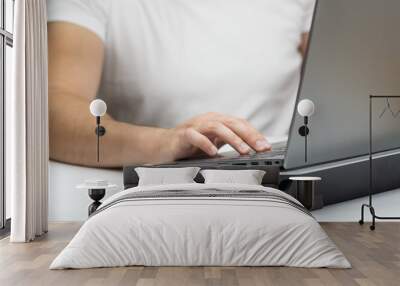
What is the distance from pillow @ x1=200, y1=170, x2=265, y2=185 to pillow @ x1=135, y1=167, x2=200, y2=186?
204mm

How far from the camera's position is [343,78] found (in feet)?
24.1

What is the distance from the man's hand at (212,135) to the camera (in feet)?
24.0

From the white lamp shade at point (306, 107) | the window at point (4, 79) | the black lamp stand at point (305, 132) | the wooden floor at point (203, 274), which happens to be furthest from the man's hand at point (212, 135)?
the wooden floor at point (203, 274)

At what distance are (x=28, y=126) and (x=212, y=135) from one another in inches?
89.8

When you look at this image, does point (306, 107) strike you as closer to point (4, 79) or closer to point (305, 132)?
point (305, 132)

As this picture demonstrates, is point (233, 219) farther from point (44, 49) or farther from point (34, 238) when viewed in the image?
point (44, 49)

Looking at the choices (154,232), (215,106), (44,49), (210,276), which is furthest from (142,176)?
(210,276)

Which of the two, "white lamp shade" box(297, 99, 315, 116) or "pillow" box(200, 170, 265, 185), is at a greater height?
"white lamp shade" box(297, 99, 315, 116)

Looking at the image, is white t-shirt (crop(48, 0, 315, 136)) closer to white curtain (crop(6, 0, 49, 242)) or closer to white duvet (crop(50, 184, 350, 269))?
white curtain (crop(6, 0, 49, 242))

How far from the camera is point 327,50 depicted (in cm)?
735

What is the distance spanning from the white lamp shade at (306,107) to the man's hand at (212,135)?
1.84 ft

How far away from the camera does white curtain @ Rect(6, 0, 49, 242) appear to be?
593cm

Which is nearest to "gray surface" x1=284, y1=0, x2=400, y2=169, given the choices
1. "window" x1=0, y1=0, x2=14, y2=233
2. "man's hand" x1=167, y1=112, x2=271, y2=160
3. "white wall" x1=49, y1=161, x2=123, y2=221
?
"man's hand" x1=167, y1=112, x2=271, y2=160

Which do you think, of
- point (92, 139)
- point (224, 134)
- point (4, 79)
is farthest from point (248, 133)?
point (4, 79)
